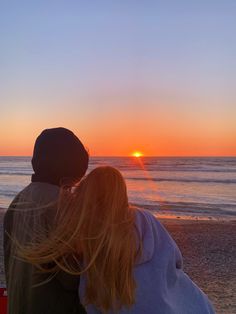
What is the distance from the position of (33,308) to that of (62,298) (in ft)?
0.49

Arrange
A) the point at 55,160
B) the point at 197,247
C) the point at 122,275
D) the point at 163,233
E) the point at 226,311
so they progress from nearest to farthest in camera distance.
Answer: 1. the point at 122,275
2. the point at 163,233
3. the point at 55,160
4. the point at 226,311
5. the point at 197,247

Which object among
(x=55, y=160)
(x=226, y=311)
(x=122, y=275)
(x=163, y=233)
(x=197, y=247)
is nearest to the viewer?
(x=122, y=275)

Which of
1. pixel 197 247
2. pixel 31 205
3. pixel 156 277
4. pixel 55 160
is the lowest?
pixel 197 247

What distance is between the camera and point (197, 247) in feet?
34.7

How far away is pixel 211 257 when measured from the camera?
9.51 metres

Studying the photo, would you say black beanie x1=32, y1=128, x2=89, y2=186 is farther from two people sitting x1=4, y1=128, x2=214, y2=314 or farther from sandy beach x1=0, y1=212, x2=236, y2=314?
sandy beach x1=0, y1=212, x2=236, y2=314

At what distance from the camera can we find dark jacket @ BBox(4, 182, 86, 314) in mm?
2215

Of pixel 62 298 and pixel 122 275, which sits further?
pixel 62 298

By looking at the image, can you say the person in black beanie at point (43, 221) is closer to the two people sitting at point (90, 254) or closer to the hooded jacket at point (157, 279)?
the two people sitting at point (90, 254)

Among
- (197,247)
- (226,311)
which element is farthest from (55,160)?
(197,247)

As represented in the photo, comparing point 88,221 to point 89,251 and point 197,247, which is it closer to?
point 89,251

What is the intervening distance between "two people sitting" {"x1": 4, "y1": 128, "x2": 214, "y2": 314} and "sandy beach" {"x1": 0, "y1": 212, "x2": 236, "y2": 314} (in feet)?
13.5

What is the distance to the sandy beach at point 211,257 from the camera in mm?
6750

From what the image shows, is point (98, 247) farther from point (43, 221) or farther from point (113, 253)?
point (43, 221)
